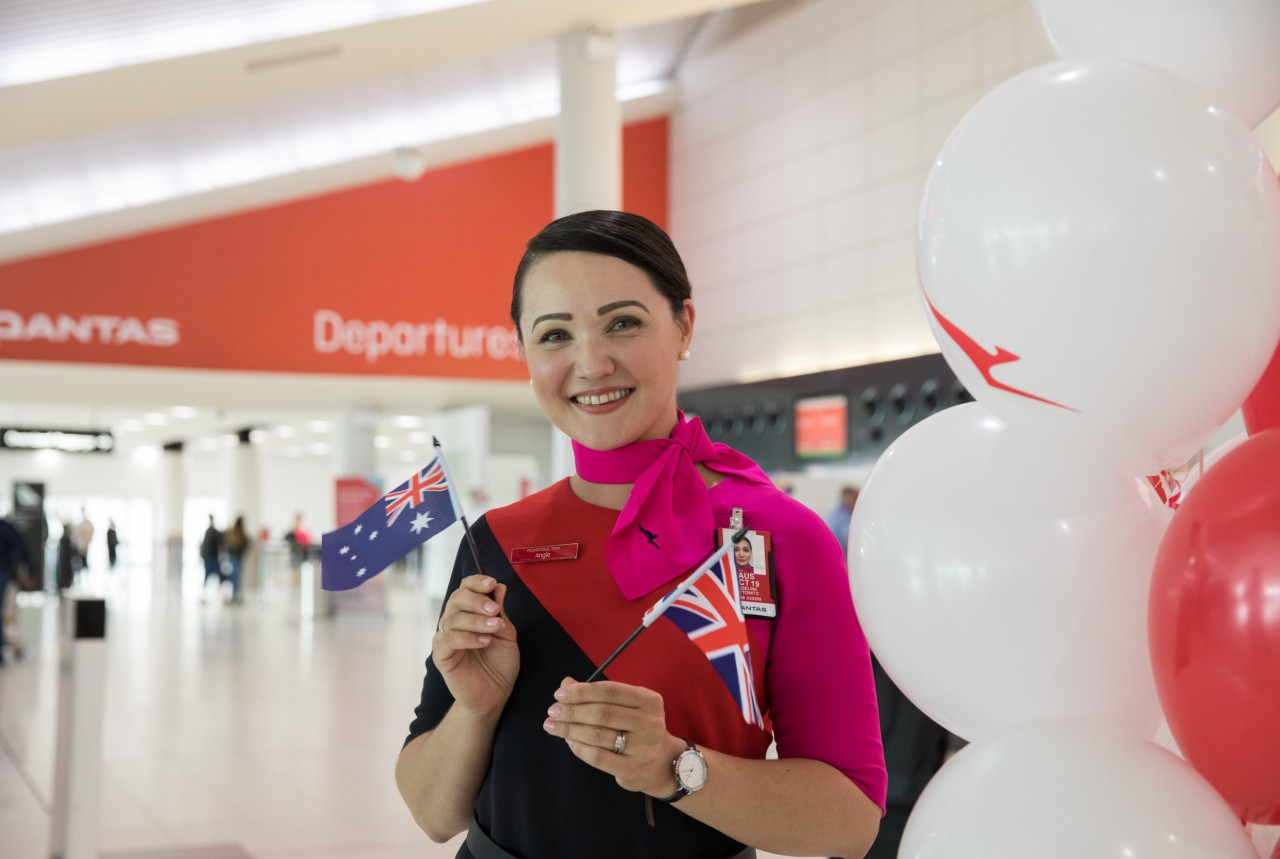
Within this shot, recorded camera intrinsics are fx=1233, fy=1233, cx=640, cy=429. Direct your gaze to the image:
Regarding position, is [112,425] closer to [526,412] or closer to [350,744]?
[526,412]

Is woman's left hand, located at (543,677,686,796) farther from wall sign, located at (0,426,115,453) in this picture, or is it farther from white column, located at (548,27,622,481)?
wall sign, located at (0,426,115,453)

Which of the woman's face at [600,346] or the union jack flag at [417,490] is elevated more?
the woman's face at [600,346]

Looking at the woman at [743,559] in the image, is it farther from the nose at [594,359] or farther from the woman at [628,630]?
the nose at [594,359]

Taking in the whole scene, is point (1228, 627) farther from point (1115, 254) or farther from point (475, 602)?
point (475, 602)

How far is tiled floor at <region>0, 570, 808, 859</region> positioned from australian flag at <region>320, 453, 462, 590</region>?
371 cm

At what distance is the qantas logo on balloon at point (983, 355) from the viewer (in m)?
1.24

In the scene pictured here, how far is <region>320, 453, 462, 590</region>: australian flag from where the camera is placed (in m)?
1.50

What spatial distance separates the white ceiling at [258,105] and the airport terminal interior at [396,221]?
1.1 inches

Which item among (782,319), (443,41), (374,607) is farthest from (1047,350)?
(374,607)

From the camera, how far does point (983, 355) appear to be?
4.16 ft

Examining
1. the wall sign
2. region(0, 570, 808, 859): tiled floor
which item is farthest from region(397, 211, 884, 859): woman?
the wall sign

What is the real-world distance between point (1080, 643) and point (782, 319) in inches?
439

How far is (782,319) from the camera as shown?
12.3 meters

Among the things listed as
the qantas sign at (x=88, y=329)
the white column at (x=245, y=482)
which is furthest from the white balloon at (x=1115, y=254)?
the white column at (x=245, y=482)
